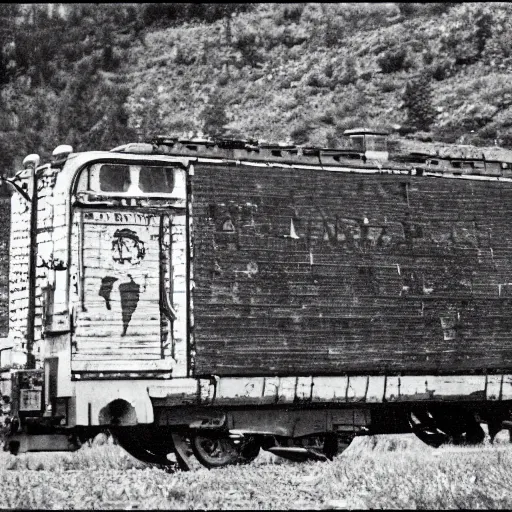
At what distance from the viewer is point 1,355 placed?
14.3 metres

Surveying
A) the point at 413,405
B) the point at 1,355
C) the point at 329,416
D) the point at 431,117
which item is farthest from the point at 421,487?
Result: the point at 431,117

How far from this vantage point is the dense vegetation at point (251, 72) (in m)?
35.6

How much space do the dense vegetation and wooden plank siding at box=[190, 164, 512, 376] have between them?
17.2 metres

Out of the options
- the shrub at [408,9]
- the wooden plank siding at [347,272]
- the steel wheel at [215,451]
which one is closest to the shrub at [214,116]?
the shrub at [408,9]

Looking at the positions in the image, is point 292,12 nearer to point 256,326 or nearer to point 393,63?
point 393,63

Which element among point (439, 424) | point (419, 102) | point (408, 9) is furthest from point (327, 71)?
point (439, 424)

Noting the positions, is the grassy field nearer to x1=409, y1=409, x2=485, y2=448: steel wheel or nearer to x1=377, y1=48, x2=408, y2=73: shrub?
x1=409, y1=409, x2=485, y2=448: steel wheel

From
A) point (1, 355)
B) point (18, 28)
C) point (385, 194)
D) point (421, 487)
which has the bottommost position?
point (421, 487)

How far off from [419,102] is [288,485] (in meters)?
Result: 25.2

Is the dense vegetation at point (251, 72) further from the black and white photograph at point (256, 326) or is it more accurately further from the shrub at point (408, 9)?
the black and white photograph at point (256, 326)

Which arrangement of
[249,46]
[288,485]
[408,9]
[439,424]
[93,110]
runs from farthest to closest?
1. [249,46]
2. [408,9]
3. [93,110]
4. [439,424]
5. [288,485]

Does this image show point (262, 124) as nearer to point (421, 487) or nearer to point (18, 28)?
point (18, 28)

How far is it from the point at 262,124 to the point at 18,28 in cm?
1082

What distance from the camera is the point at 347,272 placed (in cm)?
1443
